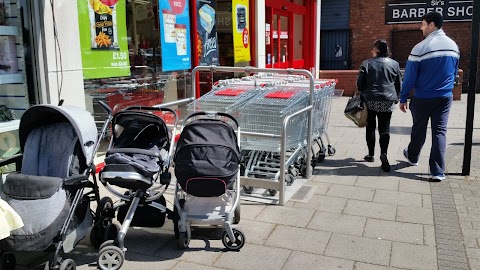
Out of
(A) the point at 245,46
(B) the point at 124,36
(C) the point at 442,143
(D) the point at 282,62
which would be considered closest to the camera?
(C) the point at 442,143

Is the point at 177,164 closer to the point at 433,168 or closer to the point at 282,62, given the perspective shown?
the point at 433,168

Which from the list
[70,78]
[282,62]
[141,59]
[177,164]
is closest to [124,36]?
[141,59]

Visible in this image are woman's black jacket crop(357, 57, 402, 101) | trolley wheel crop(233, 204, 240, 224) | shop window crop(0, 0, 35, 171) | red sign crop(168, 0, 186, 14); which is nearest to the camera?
trolley wheel crop(233, 204, 240, 224)

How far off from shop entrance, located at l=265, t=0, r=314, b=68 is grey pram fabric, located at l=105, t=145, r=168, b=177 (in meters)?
8.30

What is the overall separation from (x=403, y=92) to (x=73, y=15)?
161 inches

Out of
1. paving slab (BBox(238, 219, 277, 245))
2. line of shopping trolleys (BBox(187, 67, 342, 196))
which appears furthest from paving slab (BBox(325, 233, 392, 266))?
line of shopping trolleys (BBox(187, 67, 342, 196))

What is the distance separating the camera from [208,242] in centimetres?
402

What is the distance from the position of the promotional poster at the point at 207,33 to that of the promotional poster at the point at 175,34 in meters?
0.46

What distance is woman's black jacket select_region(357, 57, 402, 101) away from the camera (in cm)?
630

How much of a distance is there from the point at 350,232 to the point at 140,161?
2.03 metres

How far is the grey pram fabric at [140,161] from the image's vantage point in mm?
3496

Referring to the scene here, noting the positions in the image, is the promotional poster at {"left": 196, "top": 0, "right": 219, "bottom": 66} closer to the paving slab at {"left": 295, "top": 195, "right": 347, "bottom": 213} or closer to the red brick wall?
the paving slab at {"left": 295, "top": 195, "right": 347, "bottom": 213}

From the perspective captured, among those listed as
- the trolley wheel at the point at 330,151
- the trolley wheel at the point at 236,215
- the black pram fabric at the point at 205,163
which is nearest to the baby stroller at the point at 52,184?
the black pram fabric at the point at 205,163

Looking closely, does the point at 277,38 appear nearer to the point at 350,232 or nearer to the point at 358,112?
the point at 358,112
